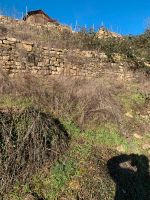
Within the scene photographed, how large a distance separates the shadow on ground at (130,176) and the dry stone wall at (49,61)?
4.16 m

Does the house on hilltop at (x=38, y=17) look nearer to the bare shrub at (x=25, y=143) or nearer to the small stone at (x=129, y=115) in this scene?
the small stone at (x=129, y=115)

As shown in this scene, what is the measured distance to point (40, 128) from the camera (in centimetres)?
639

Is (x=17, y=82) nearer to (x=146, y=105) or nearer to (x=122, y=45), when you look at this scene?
(x=146, y=105)

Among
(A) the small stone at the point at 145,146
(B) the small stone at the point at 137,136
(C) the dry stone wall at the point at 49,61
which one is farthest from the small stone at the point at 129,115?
(C) the dry stone wall at the point at 49,61

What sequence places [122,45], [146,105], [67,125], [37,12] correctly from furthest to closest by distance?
[37,12], [122,45], [146,105], [67,125]

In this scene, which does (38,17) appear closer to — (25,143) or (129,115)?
(129,115)

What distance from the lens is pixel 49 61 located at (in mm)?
10312

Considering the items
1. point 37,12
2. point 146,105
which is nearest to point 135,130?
point 146,105

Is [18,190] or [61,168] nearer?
[18,190]

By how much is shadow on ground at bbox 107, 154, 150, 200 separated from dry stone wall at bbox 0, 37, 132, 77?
416cm

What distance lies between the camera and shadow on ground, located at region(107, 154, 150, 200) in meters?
6.29

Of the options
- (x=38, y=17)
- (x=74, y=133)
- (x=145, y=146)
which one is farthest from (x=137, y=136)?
(x=38, y=17)

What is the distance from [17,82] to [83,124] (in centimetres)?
220

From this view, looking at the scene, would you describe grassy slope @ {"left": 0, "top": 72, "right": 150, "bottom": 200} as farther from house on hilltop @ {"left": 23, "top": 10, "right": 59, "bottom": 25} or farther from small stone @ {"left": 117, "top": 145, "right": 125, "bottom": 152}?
house on hilltop @ {"left": 23, "top": 10, "right": 59, "bottom": 25}
